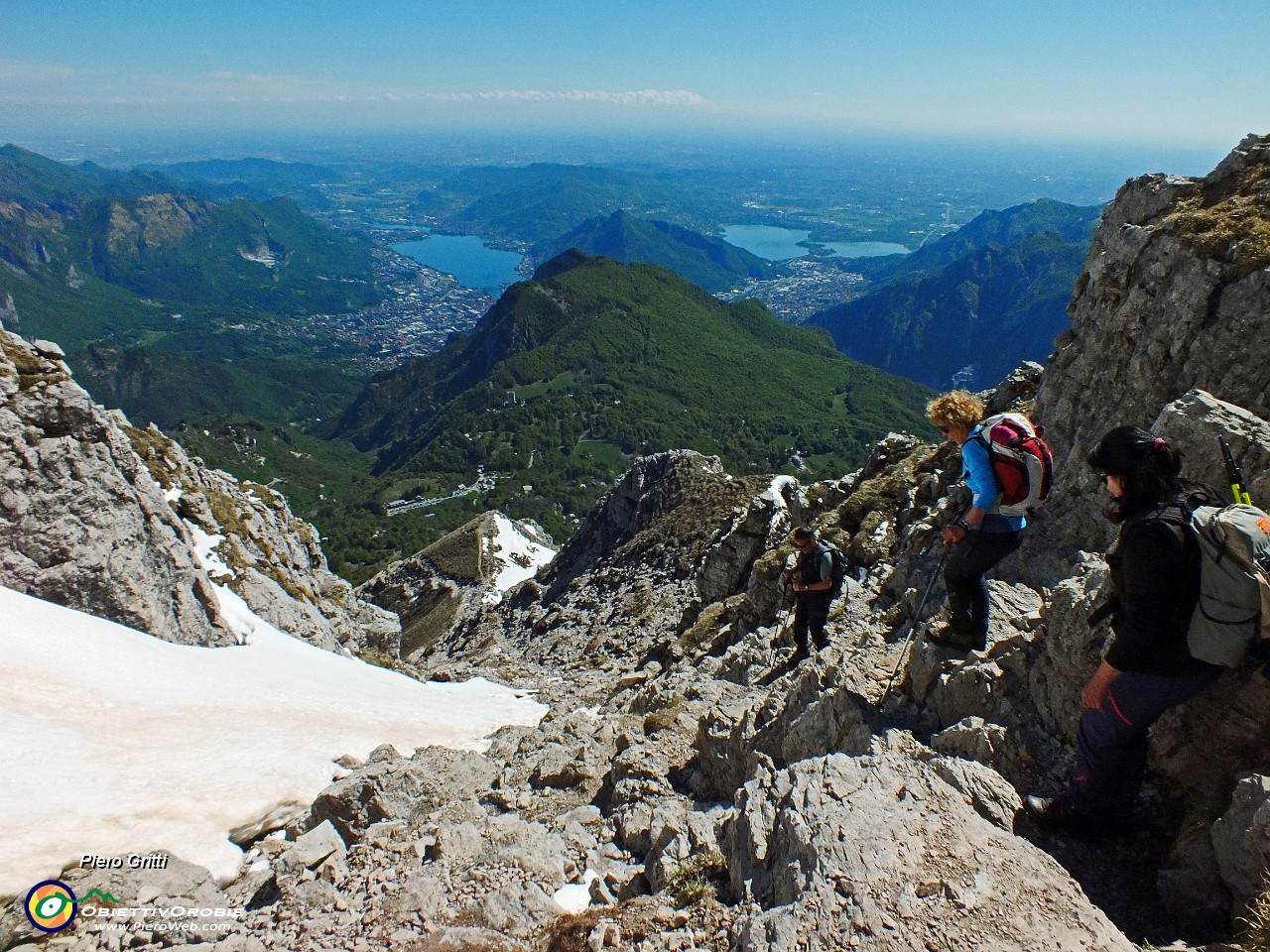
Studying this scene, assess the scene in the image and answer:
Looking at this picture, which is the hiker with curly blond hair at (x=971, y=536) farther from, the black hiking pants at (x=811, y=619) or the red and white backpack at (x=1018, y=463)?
the black hiking pants at (x=811, y=619)

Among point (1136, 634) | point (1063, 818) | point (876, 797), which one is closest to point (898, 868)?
point (876, 797)

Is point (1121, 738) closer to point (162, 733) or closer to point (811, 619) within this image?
point (811, 619)

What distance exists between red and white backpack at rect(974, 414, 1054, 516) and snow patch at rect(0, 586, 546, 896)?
12.0 m

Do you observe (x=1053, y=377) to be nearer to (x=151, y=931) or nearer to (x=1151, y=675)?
(x=1151, y=675)

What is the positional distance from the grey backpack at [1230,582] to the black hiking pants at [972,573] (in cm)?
325

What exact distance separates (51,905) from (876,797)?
9.25m

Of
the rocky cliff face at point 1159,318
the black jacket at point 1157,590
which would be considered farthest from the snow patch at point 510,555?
A: the black jacket at point 1157,590

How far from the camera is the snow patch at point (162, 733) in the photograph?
10008 mm

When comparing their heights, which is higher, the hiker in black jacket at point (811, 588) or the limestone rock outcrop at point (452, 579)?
the hiker in black jacket at point (811, 588)

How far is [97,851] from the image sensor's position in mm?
9344

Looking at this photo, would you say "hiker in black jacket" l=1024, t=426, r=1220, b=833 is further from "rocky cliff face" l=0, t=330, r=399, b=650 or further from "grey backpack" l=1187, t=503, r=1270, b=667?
"rocky cliff face" l=0, t=330, r=399, b=650

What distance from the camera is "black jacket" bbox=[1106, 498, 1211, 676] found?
15.9ft

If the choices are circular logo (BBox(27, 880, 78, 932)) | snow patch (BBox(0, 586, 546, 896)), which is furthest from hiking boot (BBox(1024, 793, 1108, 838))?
snow patch (BBox(0, 586, 546, 896))

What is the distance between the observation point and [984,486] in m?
7.89
